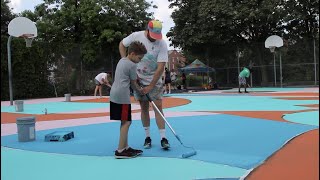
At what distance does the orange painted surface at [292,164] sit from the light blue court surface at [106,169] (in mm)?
274

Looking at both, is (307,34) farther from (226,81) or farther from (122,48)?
(122,48)

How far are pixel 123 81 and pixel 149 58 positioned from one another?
2.15 feet

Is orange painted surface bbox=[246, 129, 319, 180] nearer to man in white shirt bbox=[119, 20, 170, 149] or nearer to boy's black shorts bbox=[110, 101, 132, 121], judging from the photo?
man in white shirt bbox=[119, 20, 170, 149]

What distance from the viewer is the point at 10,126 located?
9.58m

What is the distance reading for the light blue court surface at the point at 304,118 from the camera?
348 inches

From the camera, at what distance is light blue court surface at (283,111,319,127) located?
8.85m

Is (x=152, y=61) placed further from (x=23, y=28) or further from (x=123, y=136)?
(x=23, y=28)

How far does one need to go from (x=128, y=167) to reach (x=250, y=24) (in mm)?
30565

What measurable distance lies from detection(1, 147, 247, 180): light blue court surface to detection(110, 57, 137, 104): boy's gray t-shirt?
80cm

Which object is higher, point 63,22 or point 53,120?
point 63,22

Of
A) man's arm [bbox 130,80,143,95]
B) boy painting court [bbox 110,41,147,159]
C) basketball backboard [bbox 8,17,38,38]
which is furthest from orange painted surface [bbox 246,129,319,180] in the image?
basketball backboard [bbox 8,17,38,38]

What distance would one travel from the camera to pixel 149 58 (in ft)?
19.7

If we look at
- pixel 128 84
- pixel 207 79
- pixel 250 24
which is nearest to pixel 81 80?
pixel 207 79

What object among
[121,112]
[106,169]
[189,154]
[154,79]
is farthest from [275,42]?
[106,169]
